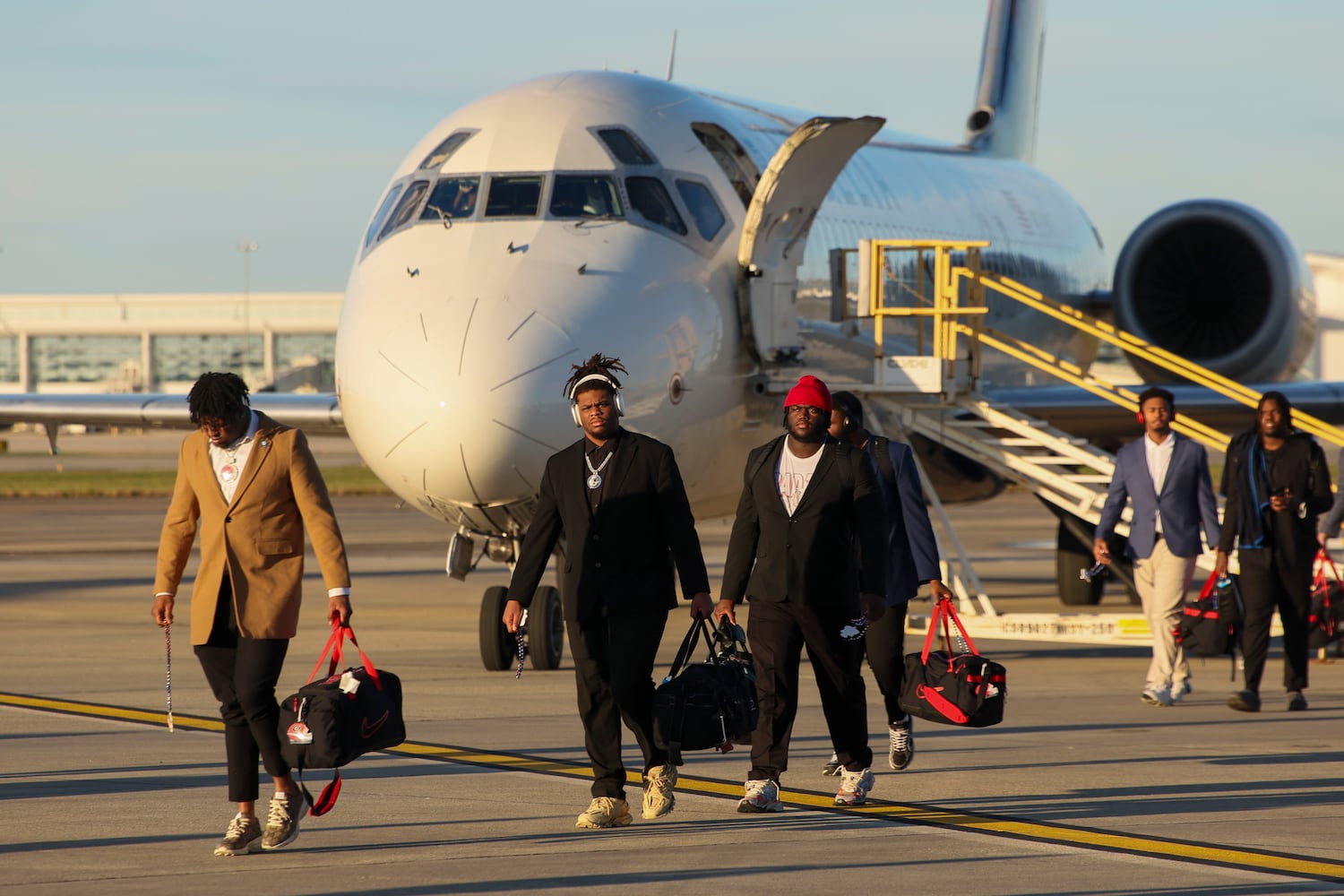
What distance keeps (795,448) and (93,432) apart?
101 metres

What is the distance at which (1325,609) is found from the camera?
42.5 feet

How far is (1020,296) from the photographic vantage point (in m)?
15.6

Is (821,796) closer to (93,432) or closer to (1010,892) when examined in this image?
(1010,892)

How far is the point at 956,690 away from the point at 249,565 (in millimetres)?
3108

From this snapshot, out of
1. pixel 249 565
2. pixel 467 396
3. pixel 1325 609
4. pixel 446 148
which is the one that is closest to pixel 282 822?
pixel 249 565

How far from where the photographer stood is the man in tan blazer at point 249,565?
7.40 m

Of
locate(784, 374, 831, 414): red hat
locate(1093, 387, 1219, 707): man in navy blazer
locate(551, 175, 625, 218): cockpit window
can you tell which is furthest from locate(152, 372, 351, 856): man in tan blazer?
locate(551, 175, 625, 218): cockpit window

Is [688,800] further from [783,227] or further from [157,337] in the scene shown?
[157,337]

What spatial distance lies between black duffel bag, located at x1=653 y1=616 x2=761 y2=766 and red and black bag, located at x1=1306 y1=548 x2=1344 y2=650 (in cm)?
566

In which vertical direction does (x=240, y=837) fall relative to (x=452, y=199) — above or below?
below

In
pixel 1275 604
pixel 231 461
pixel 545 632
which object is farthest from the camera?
pixel 545 632

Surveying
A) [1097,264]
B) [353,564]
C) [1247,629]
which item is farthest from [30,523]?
[1247,629]

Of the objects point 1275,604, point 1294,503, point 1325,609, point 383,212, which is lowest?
point 1325,609

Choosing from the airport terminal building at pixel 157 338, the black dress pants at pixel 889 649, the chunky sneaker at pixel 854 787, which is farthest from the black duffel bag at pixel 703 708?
the airport terminal building at pixel 157 338
